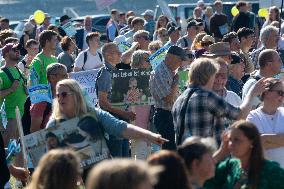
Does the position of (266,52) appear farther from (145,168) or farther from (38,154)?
(145,168)

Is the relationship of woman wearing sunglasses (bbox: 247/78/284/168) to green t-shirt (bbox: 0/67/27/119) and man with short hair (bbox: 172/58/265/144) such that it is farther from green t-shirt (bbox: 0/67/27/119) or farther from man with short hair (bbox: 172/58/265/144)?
green t-shirt (bbox: 0/67/27/119)

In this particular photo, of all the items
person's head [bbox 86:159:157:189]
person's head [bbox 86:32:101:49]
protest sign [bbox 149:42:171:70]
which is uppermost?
person's head [bbox 86:159:157:189]

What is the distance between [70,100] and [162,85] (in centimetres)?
348

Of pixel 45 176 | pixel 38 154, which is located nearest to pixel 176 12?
pixel 38 154

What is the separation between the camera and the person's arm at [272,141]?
8.25 m

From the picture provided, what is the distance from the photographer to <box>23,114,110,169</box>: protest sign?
318 inches

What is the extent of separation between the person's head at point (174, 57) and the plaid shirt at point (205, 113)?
10.0 feet

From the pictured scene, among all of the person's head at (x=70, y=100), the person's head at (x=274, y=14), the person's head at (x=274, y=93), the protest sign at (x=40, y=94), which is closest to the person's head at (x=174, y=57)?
the protest sign at (x=40, y=94)

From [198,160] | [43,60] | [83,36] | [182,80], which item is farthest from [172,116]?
[83,36]

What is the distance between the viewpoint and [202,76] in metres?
8.38

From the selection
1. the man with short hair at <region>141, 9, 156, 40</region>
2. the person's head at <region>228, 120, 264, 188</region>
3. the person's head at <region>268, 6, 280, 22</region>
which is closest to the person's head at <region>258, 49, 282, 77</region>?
the person's head at <region>228, 120, 264, 188</region>

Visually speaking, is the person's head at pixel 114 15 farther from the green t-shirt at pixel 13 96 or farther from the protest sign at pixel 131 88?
the protest sign at pixel 131 88

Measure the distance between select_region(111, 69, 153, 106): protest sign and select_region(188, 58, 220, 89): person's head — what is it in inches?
144

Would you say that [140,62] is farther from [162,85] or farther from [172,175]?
[172,175]
